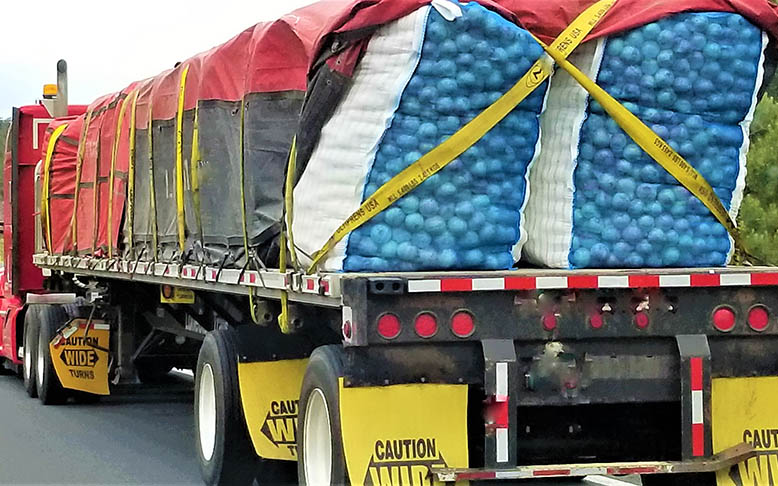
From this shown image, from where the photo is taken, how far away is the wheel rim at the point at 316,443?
6930 millimetres

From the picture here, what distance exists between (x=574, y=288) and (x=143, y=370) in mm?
10084

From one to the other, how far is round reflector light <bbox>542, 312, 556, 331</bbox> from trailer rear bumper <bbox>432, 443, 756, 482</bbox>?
67cm

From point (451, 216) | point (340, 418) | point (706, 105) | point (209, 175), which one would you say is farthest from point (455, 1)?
point (209, 175)

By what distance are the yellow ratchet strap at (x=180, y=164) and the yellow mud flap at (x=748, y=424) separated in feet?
13.9

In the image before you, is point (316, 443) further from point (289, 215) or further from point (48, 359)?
point (48, 359)

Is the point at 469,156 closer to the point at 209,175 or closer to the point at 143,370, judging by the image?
the point at 209,175

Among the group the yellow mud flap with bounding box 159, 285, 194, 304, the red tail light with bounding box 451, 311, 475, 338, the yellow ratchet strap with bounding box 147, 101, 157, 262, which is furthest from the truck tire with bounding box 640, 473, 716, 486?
the yellow ratchet strap with bounding box 147, 101, 157, 262

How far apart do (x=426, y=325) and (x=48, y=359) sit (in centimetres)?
898

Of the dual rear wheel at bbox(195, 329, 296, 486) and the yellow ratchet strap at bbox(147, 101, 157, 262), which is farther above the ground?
the yellow ratchet strap at bbox(147, 101, 157, 262)

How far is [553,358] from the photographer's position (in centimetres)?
664

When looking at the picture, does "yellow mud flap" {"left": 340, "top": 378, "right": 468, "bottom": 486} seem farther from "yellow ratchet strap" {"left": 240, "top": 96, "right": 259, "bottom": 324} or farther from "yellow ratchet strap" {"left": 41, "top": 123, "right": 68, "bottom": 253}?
"yellow ratchet strap" {"left": 41, "top": 123, "right": 68, "bottom": 253}

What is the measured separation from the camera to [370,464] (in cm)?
643

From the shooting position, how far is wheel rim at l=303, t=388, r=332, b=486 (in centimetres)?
693

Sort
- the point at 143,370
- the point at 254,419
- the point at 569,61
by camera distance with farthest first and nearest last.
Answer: the point at 143,370
the point at 254,419
the point at 569,61
